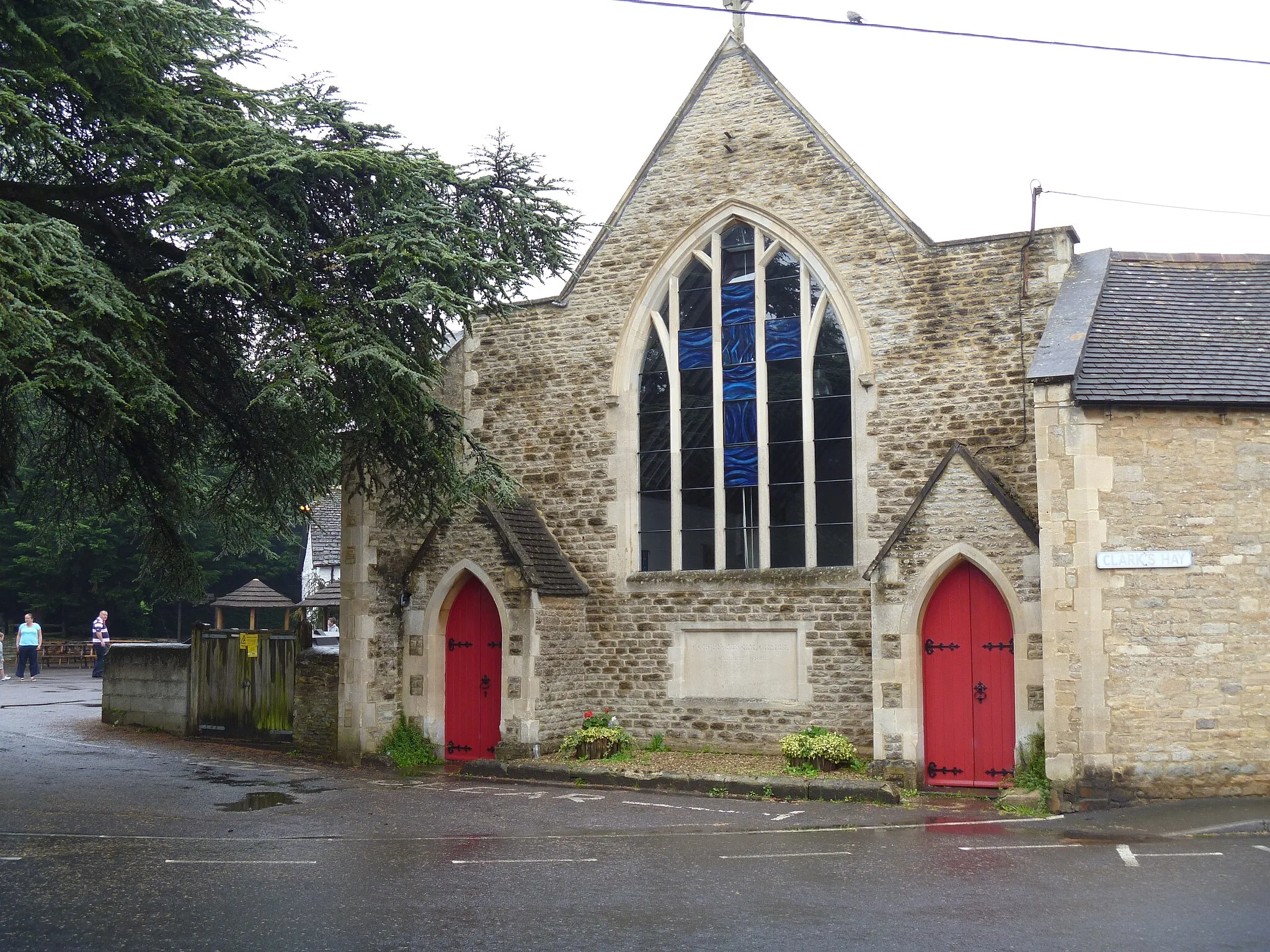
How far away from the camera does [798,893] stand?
854cm

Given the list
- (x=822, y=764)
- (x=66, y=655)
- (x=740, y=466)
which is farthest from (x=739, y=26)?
(x=66, y=655)

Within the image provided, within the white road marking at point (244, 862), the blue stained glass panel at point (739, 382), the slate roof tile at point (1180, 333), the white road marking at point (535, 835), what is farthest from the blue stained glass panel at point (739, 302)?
the white road marking at point (244, 862)

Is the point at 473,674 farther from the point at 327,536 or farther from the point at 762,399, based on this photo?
the point at 327,536

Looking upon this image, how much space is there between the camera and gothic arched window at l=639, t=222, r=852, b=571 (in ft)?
51.6

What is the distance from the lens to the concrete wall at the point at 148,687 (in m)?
19.6

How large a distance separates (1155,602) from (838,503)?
424cm

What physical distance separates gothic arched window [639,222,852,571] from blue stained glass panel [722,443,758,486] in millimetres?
16

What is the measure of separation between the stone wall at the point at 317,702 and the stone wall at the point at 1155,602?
9.53m

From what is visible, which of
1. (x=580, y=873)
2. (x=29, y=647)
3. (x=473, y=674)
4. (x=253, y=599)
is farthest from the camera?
(x=253, y=599)

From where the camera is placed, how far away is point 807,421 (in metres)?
15.8

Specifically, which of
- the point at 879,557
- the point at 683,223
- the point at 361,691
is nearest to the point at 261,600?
the point at 361,691

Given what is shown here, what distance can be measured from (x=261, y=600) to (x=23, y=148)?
2221 cm

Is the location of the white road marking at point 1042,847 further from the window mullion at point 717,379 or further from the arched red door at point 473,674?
the arched red door at point 473,674

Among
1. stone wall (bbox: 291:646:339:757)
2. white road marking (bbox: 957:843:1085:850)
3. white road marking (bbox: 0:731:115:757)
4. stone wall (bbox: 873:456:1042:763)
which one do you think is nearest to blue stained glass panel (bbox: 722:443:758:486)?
stone wall (bbox: 873:456:1042:763)
